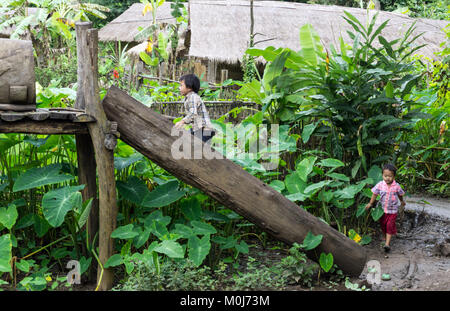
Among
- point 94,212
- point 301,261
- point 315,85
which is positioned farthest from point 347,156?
point 94,212

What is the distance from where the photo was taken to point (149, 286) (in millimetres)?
3102

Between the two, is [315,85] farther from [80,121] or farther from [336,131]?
[80,121]

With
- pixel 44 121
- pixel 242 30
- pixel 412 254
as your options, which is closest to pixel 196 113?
pixel 44 121

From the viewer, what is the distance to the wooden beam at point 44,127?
3041 millimetres

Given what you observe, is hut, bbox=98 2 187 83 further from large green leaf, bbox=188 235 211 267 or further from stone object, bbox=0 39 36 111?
large green leaf, bbox=188 235 211 267

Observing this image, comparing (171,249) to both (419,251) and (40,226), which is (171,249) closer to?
(40,226)

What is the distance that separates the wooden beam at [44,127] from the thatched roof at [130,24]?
14562 millimetres

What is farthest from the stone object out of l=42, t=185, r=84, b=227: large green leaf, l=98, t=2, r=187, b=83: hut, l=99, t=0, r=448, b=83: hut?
l=98, t=2, r=187, b=83: hut

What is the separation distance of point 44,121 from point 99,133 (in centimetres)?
36

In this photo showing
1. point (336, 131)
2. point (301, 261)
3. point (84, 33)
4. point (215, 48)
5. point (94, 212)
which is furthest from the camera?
point (215, 48)

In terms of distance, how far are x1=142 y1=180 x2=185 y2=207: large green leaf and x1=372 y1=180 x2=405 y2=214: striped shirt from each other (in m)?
1.75

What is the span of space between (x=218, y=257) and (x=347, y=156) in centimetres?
173

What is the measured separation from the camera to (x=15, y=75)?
9.94 ft
